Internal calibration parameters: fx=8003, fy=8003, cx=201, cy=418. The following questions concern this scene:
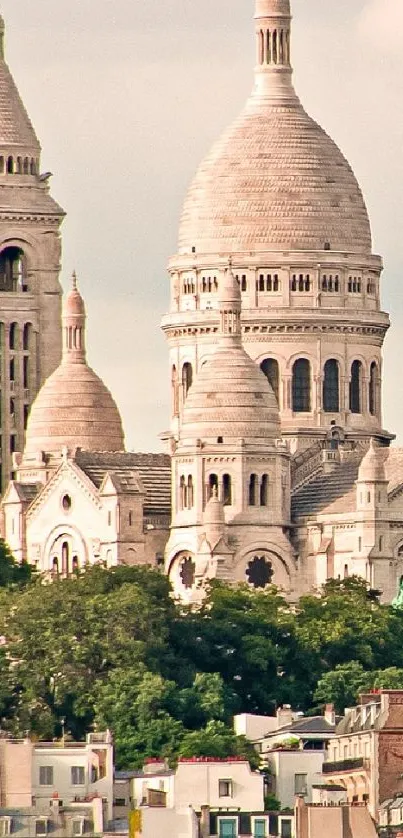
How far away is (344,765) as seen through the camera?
18550cm

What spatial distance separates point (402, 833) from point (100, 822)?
7.81 m

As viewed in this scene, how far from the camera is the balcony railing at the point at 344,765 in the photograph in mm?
184000

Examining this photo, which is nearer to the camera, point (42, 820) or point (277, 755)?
point (42, 820)

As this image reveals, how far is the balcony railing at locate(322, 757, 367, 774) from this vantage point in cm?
→ 18400

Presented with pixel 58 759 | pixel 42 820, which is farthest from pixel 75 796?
pixel 42 820

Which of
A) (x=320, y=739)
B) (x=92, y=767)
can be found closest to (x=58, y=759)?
(x=92, y=767)

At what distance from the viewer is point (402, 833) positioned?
6594 inches

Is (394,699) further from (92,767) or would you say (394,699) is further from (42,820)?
(42,820)

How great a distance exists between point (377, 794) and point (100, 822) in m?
10.3

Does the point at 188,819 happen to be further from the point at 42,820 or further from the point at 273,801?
the point at 273,801

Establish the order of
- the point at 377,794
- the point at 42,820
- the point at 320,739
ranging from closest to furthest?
1. the point at 42,820
2. the point at 377,794
3. the point at 320,739

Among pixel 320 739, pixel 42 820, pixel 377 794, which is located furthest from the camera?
pixel 320 739

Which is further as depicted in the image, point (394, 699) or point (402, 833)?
point (394, 699)

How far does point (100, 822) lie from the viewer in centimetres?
17200
